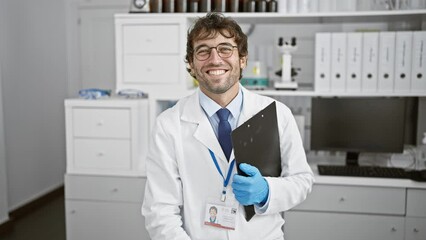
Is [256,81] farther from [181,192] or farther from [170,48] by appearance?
[181,192]

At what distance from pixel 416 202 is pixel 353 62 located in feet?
2.74

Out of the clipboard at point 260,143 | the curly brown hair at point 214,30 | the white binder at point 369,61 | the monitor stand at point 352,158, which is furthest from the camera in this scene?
the monitor stand at point 352,158

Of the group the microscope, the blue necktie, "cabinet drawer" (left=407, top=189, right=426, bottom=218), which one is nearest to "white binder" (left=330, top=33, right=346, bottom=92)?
the microscope

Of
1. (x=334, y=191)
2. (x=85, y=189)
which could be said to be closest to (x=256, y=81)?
(x=334, y=191)

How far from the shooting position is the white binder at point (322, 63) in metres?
2.41

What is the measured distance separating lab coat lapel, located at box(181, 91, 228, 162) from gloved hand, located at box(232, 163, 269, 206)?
12cm

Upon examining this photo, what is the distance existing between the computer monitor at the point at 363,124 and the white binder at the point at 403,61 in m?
0.16

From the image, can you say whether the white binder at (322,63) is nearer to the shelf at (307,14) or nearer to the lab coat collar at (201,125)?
the shelf at (307,14)

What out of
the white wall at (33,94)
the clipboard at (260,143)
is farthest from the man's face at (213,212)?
the white wall at (33,94)

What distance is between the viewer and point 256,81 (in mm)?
2619

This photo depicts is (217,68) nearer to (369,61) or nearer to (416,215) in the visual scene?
(369,61)

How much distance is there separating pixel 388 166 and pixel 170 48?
1492 millimetres

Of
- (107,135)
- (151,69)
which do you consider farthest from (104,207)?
(151,69)

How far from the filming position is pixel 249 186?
4.30 feet
